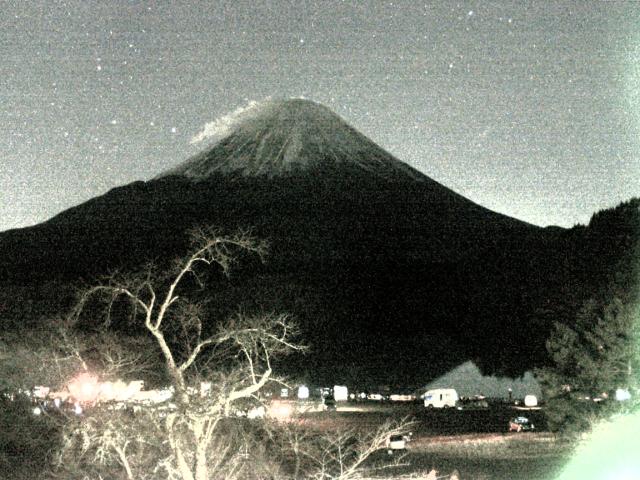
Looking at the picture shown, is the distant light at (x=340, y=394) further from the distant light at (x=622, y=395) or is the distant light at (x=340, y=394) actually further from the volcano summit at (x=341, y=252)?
the distant light at (x=622, y=395)

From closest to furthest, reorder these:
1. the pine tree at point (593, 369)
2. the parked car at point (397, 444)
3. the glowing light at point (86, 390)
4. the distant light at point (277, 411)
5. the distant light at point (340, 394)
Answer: the distant light at point (277, 411) → the glowing light at point (86, 390) → the pine tree at point (593, 369) → the parked car at point (397, 444) → the distant light at point (340, 394)

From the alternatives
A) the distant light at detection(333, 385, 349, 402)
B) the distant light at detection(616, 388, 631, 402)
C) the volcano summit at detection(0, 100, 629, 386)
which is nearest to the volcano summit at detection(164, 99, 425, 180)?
the volcano summit at detection(0, 100, 629, 386)

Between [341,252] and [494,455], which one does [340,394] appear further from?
[341,252]

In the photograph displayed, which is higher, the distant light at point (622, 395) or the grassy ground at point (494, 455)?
the distant light at point (622, 395)

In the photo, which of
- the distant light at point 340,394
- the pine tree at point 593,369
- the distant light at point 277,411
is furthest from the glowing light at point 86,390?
the distant light at point 340,394

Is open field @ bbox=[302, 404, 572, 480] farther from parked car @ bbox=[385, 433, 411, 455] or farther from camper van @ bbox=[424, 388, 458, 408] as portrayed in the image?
camper van @ bbox=[424, 388, 458, 408]

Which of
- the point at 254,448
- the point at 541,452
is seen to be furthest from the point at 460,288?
the point at 254,448

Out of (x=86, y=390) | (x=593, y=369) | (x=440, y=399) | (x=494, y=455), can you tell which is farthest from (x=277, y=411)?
(x=440, y=399)

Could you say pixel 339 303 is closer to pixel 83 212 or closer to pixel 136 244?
pixel 136 244
